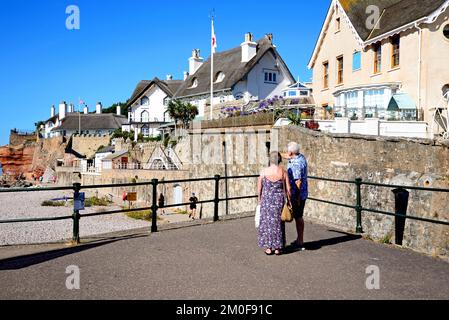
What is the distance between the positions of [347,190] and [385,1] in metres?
16.4

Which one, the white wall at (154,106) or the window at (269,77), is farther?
the white wall at (154,106)

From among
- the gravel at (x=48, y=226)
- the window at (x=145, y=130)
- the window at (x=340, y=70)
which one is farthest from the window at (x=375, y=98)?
the window at (x=145, y=130)

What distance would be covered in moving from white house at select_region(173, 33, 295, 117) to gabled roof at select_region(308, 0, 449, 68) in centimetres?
1373

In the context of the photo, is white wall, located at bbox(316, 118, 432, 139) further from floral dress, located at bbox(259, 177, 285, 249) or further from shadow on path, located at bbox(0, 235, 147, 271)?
shadow on path, located at bbox(0, 235, 147, 271)

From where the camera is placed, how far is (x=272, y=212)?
24.2 feet

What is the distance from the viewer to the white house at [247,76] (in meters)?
43.2

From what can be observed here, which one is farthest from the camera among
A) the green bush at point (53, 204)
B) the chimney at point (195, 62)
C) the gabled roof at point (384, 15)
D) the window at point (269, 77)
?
the chimney at point (195, 62)

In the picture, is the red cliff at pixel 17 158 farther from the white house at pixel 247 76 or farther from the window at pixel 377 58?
the window at pixel 377 58

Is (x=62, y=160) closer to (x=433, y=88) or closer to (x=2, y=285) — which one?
(x=433, y=88)

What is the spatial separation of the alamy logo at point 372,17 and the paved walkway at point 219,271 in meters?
19.3

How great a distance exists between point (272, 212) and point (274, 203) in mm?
149

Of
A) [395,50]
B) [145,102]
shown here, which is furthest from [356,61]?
[145,102]

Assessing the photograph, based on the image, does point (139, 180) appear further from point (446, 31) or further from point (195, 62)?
point (446, 31)

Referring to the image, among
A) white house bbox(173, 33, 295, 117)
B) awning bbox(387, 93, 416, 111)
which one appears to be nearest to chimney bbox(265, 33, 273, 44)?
white house bbox(173, 33, 295, 117)
